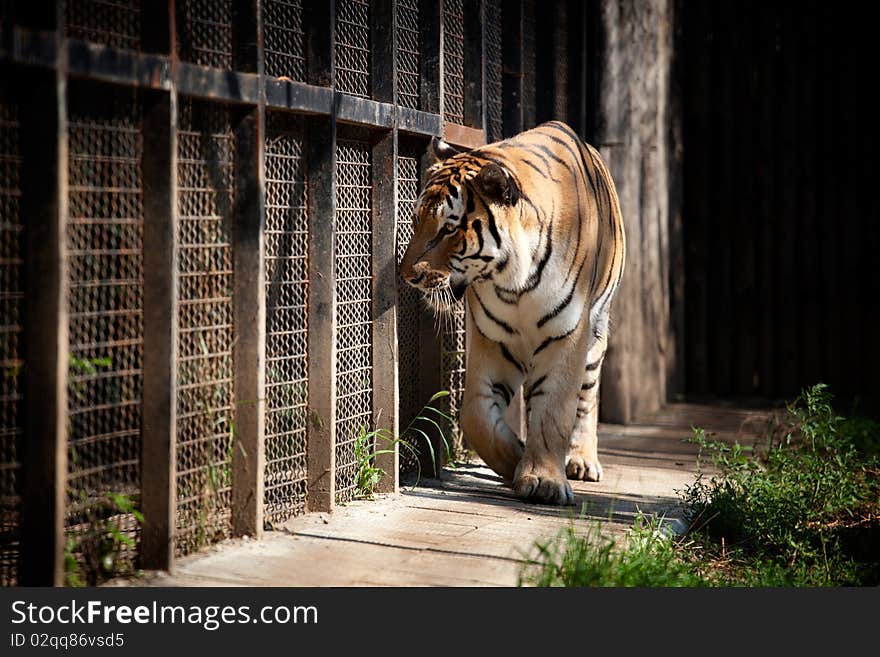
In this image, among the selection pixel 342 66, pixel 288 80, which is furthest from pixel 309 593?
pixel 342 66

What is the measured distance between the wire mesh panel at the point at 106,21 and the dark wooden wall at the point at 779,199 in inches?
252

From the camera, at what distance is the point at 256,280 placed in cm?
457

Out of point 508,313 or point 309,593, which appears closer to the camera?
point 309,593

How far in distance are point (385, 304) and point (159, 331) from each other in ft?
5.57

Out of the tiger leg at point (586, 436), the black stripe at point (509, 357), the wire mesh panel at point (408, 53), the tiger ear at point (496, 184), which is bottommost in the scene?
the tiger leg at point (586, 436)

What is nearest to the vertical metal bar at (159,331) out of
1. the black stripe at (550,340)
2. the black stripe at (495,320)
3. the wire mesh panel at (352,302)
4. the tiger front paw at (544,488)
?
the wire mesh panel at (352,302)

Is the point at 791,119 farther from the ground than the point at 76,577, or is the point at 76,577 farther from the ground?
the point at 791,119

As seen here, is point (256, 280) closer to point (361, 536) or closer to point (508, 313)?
point (361, 536)

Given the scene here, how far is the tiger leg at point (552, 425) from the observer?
5.53 m

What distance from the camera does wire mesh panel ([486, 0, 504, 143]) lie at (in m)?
6.82

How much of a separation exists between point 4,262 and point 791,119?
7121 mm

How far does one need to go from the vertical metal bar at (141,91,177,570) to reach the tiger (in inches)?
56.4

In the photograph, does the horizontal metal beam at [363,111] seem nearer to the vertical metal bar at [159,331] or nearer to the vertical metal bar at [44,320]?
the vertical metal bar at [159,331]

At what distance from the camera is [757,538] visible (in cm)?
529
